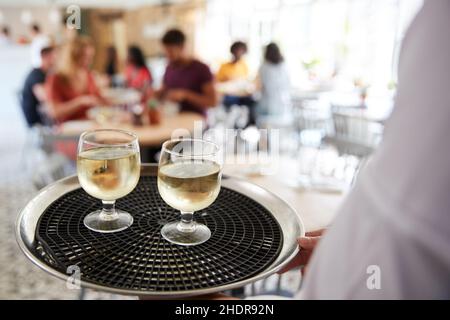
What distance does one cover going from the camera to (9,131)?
697 cm

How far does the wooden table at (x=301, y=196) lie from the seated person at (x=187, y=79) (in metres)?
1.66

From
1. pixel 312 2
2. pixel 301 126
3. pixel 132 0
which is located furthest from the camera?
pixel 132 0

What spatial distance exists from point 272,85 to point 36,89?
2.85 meters

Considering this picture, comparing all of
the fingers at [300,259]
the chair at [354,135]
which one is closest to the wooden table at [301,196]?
the fingers at [300,259]

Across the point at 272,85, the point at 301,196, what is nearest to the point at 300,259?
the point at 301,196

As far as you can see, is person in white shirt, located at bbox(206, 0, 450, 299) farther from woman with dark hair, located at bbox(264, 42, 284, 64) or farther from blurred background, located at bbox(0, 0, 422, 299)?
woman with dark hair, located at bbox(264, 42, 284, 64)

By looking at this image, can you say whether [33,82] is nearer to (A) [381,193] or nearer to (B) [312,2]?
(A) [381,193]

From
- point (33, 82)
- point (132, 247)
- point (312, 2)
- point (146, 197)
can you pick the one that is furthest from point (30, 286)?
point (312, 2)

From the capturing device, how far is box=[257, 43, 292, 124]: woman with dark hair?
562cm

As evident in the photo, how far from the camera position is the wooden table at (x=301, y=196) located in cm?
166

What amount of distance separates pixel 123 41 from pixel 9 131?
539 centimetres

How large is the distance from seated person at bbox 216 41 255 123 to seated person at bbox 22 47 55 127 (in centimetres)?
253

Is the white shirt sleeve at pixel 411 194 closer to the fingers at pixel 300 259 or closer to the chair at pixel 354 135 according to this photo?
the fingers at pixel 300 259

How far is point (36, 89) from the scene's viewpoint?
4543 mm
